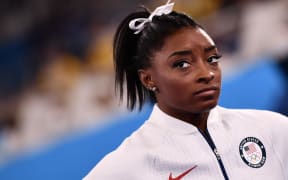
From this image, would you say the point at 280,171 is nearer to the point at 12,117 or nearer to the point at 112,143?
the point at 112,143

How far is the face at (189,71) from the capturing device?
6.19ft

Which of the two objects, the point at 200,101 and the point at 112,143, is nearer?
the point at 200,101

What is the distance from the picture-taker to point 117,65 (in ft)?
6.97

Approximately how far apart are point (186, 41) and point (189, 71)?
0.08 m

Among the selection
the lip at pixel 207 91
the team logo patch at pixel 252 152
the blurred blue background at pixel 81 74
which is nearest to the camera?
the lip at pixel 207 91

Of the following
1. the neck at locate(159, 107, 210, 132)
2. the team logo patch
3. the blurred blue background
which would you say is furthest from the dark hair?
the blurred blue background

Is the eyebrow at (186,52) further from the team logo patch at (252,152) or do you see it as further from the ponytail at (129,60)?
the team logo patch at (252,152)

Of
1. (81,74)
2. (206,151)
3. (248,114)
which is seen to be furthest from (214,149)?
(81,74)

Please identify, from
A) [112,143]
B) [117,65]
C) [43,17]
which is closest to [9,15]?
[43,17]

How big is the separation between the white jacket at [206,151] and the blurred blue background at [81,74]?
157cm

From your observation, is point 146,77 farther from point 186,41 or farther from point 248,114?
point 248,114

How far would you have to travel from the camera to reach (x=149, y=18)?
6.72 ft

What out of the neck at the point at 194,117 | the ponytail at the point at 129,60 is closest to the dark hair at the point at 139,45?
the ponytail at the point at 129,60

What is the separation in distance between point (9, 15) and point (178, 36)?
626 cm
